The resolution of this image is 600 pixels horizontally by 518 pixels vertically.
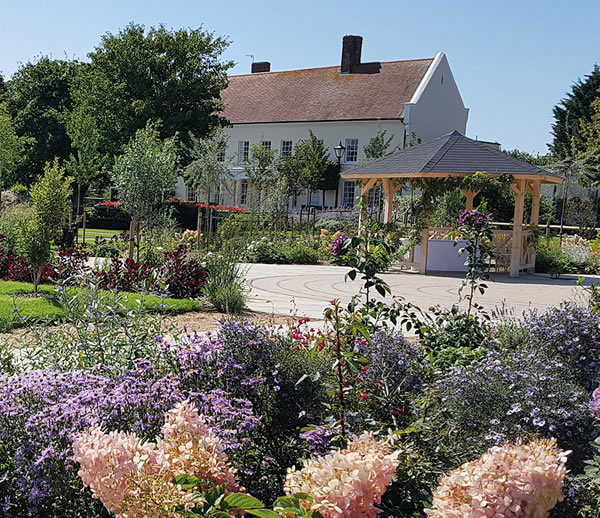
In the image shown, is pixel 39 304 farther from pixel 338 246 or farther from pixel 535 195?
pixel 535 195

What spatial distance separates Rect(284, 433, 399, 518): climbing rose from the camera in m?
1.87

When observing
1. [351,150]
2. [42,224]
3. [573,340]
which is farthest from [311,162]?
[573,340]

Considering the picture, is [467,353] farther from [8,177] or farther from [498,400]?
[8,177]

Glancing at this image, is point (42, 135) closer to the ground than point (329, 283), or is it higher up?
higher up

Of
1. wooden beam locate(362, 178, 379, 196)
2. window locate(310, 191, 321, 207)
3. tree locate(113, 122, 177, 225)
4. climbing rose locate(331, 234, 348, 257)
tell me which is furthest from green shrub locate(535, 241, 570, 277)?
window locate(310, 191, 321, 207)

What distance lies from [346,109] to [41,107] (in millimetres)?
17244

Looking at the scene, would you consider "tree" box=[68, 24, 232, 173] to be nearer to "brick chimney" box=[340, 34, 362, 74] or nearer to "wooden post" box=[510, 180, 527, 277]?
"brick chimney" box=[340, 34, 362, 74]

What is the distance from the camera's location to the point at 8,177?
37.8 metres

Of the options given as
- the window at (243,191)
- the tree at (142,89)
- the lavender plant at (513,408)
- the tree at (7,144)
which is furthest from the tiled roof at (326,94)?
the lavender plant at (513,408)

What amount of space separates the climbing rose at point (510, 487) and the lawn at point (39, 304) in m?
6.04

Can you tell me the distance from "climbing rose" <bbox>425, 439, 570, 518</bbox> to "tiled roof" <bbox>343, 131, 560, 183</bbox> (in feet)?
51.4

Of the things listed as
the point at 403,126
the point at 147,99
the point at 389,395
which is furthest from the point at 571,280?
the point at 147,99

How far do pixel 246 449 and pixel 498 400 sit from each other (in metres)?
1.34

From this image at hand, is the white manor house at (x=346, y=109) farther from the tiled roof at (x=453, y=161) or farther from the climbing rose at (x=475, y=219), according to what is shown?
the climbing rose at (x=475, y=219)
